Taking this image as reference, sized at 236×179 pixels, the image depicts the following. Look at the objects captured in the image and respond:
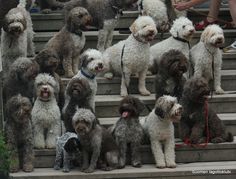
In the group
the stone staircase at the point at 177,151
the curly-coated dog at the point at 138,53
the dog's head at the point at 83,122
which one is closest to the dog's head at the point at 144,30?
the curly-coated dog at the point at 138,53

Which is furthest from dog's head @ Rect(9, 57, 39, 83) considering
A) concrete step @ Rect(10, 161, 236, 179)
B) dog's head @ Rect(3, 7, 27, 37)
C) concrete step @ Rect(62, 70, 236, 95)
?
concrete step @ Rect(10, 161, 236, 179)

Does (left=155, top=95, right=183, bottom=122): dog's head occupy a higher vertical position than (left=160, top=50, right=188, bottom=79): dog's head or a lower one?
lower

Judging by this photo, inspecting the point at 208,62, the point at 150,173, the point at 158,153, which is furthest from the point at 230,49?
the point at 150,173

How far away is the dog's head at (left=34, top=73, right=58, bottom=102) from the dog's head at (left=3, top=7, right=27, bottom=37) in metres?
0.90

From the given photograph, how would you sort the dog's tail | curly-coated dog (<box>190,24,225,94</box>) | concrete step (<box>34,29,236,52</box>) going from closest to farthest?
curly-coated dog (<box>190,24,225,94</box>) < the dog's tail < concrete step (<box>34,29,236,52</box>)

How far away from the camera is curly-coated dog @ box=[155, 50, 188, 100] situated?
8711mm

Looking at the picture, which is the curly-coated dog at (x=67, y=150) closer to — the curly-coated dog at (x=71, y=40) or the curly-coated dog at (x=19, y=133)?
the curly-coated dog at (x=19, y=133)

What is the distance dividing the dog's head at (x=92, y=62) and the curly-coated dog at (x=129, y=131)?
0.56 metres

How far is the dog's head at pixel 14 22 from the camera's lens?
364 inches

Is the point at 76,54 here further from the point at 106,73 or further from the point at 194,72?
the point at 194,72

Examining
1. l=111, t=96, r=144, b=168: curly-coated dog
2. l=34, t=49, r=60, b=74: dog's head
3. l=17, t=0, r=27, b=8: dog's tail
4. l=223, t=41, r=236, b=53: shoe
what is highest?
l=17, t=0, r=27, b=8: dog's tail

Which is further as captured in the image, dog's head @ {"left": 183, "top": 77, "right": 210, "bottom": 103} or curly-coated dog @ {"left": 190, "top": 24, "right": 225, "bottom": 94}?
curly-coated dog @ {"left": 190, "top": 24, "right": 225, "bottom": 94}

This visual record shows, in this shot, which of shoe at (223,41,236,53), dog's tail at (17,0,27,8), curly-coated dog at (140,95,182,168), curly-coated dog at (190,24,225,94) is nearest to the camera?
curly-coated dog at (140,95,182,168)

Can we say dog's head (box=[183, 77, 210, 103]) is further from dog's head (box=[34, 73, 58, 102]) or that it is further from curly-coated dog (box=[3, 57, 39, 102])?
curly-coated dog (box=[3, 57, 39, 102])
